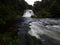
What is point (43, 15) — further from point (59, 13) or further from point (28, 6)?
point (28, 6)

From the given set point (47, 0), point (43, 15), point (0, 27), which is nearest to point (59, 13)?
point (43, 15)

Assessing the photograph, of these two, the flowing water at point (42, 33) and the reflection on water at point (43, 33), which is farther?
the reflection on water at point (43, 33)

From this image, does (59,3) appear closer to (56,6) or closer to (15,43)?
(56,6)

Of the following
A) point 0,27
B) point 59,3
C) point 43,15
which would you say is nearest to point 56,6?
point 59,3

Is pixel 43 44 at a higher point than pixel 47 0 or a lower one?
lower

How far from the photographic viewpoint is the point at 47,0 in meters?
87.6

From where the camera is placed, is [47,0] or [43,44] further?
[47,0]

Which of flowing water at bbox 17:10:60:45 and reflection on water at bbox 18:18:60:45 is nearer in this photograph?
flowing water at bbox 17:10:60:45

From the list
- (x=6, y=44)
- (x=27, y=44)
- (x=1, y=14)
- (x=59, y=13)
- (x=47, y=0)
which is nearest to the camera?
(x=6, y=44)

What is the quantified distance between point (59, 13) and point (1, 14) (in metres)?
48.7

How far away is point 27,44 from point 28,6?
15153 centimetres

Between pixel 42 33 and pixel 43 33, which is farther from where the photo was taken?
pixel 42 33

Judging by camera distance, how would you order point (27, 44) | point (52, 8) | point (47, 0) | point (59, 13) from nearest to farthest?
1. point (27, 44)
2. point (59, 13)
3. point (52, 8)
4. point (47, 0)

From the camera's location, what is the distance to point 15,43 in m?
14.8
